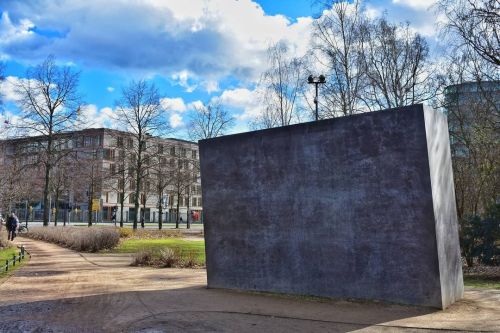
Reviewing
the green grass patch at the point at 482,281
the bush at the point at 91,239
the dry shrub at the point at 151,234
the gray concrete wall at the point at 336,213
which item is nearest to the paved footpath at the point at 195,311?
the gray concrete wall at the point at 336,213

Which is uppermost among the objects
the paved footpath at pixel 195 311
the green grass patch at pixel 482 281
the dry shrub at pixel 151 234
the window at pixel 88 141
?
the window at pixel 88 141

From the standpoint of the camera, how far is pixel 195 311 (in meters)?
9.70

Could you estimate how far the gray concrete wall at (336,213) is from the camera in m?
9.67

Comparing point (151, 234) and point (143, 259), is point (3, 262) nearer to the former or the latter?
point (143, 259)

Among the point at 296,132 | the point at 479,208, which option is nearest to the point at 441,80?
the point at 479,208

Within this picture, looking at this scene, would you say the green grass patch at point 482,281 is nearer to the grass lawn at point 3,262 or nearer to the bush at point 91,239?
the grass lawn at point 3,262

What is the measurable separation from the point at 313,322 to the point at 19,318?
17.8ft

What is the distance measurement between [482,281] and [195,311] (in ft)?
29.8

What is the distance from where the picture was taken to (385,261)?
9.97m

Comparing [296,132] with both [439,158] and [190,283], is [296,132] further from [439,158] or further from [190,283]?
[190,283]

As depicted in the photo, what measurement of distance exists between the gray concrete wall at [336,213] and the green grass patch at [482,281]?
3222 millimetres

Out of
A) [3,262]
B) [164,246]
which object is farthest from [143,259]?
[164,246]

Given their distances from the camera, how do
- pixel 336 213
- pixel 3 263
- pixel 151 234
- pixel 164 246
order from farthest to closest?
1. pixel 151 234
2. pixel 164 246
3. pixel 3 263
4. pixel 336 213

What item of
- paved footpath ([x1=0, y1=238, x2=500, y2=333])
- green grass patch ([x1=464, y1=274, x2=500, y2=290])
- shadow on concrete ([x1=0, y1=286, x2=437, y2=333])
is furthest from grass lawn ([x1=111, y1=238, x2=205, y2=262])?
green grass patch ([x1=464, y1=274, x2=500, y2=290])
